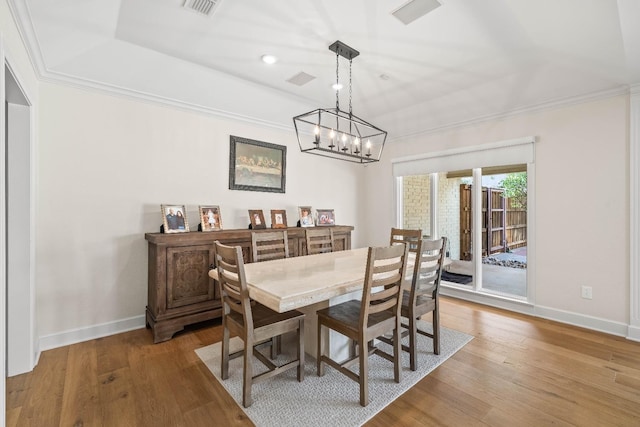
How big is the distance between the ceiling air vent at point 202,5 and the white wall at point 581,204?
3.48m

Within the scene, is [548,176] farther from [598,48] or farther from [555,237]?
[598,48]

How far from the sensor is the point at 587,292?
10.4ft

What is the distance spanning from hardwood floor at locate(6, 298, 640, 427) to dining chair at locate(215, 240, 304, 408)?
242 mm

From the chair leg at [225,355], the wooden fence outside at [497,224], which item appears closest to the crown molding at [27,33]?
the chair leg at [225,355]

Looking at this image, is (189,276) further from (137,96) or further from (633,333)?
(633,333)

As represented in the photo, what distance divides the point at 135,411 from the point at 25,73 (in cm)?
248

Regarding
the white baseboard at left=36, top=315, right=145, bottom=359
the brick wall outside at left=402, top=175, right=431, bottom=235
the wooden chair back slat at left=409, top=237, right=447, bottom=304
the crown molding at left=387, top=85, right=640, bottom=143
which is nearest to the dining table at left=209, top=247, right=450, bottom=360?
the wooden chair back slat at left=409, top=237, right=447, bottom=304

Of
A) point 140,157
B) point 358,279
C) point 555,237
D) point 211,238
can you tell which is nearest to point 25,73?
point 140,157

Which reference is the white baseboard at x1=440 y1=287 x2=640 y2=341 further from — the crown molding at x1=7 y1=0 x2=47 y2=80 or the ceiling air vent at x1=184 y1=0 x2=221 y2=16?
the crown molding at x1=7 y1=0 x2=47 y2=80

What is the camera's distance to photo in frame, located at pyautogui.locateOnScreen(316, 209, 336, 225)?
4648 mm

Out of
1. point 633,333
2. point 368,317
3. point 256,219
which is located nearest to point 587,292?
point 633,333

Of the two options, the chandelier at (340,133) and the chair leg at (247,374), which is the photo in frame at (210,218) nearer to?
the chandelier at (340,133)

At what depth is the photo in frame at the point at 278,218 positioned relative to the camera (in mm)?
4027

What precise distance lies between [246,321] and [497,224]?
3.88 meters
